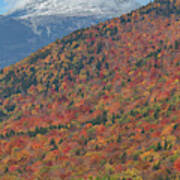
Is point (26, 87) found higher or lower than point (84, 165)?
higher

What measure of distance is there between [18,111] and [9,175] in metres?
25.8

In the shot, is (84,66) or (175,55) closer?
(175,55)

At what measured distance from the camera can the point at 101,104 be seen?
140 feet

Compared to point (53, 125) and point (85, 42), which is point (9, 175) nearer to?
point (53, 125)

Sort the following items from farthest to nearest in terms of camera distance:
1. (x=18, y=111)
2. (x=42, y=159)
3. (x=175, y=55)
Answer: (x=18, y=111) → (x=175, y=55) → (x=42, y=159)

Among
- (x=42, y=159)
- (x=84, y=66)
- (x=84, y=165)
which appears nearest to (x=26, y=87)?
(x=84, y=66)

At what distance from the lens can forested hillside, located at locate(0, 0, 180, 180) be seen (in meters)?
22.9

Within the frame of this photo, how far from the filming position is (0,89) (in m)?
60.4

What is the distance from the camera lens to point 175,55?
45.9 meters

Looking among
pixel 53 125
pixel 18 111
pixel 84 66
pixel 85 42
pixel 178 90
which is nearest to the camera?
pixel 178 90

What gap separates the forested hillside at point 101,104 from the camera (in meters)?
22.9

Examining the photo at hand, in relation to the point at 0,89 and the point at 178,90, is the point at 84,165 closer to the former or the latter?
the point at 178,90

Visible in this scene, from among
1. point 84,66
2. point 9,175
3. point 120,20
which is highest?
point 120,20

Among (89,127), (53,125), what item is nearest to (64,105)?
(53,125)
